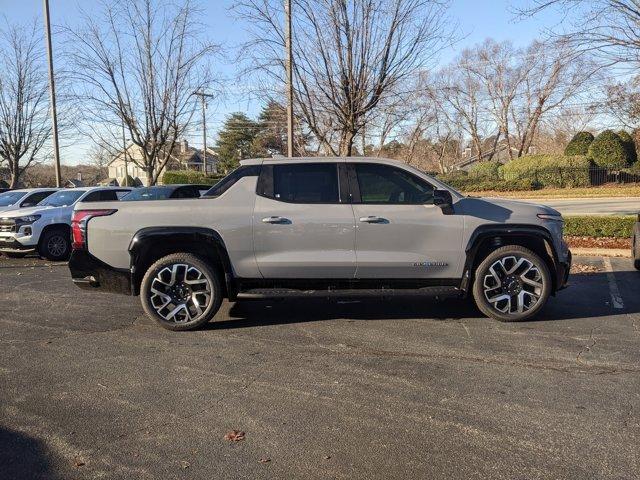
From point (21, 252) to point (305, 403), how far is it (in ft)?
36.7

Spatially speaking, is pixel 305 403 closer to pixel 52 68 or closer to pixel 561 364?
pixel 561 364

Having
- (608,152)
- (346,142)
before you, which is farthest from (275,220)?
(608,152)

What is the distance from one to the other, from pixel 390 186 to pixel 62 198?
9.44m

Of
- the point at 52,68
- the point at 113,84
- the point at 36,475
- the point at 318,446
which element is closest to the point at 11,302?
the point at 36,475

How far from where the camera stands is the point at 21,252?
1288cm

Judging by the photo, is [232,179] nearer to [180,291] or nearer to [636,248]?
[180,291]

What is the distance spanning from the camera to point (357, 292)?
5906 mm

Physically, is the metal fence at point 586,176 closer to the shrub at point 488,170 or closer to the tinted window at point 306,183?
the shrub at point 488,170

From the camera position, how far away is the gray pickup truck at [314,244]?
5.81 meters

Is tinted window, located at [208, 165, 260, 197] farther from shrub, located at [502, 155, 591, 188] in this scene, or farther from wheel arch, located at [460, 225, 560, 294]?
shrub, located at [502, 155, 591, 188]

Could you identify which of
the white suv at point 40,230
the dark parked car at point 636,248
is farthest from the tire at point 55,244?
the dark parked car at point 636,248

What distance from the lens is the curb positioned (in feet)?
36.4

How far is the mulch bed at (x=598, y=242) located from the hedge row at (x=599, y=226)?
0.49ft

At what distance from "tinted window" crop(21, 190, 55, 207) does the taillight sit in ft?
27.7
